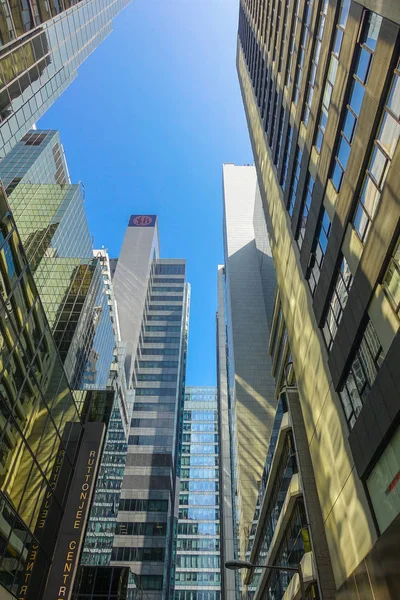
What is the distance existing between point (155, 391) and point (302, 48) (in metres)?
86.7

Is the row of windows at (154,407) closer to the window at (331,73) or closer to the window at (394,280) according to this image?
the window at (331,73)

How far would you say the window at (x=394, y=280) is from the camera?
1391 centimetres

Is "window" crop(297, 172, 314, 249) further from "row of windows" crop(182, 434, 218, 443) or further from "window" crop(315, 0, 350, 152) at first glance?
"row of windows" crop(182, 434, 218, 443)

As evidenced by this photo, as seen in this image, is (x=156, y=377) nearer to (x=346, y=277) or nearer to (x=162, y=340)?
(x=162, y=340)

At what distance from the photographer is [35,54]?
35.6m

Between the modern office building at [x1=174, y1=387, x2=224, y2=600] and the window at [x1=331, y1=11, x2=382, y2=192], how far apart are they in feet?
315

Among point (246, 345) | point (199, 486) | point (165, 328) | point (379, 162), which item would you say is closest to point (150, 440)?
point (246, 345)

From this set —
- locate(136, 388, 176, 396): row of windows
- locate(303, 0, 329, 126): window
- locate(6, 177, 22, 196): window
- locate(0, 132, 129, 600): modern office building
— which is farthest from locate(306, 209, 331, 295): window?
locate(136, 388, 176, 396): row of windows

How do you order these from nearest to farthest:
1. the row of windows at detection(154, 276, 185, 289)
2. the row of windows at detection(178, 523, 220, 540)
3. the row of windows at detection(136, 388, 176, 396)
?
1. the row of windows at detection(136, 388, 176, 396)
2. the row of windows at detection(178, 523, 220, 540)
3. the row of windows at detection(154, 276, 185, 289)

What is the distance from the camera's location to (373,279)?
15.4 meters

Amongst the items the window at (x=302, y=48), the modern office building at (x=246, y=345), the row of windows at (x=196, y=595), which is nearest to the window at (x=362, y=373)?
the window at (x=302, y=48)

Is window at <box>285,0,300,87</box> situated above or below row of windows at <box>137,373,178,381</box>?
below

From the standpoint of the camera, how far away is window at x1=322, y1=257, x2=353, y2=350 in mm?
18922

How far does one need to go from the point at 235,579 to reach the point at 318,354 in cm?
7111
